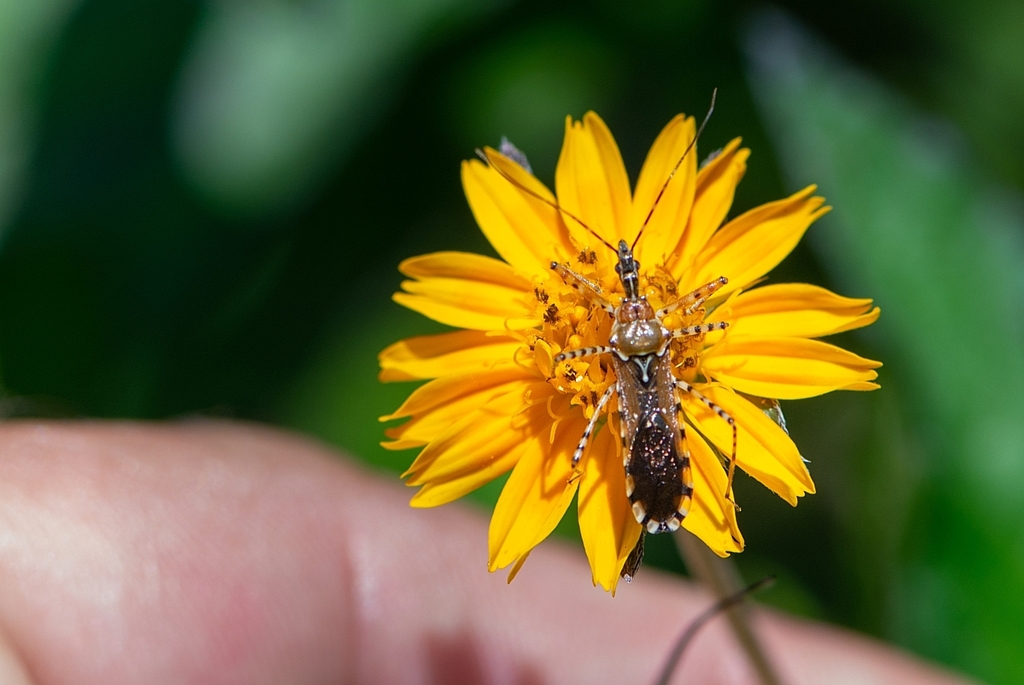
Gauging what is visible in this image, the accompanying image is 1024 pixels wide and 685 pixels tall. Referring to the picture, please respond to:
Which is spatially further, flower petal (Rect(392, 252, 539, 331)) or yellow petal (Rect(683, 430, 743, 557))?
flower petal (Rect(392, 252, 539, 331))

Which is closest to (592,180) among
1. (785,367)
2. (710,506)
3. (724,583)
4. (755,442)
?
(785,367)

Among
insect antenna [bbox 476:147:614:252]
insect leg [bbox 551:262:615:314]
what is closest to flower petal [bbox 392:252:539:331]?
insect leg [bbox 551:262:615:314]

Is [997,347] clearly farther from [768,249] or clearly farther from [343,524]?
[343,524]

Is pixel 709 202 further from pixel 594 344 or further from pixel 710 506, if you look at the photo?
pixel 710 506

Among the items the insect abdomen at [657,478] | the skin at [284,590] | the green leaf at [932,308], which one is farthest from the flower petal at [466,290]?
the green leaf at [932,308]

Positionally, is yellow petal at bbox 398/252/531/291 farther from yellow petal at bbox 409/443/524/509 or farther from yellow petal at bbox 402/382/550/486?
yellow petal at bbox 409/443/524/509
